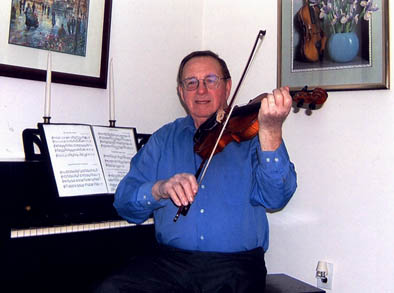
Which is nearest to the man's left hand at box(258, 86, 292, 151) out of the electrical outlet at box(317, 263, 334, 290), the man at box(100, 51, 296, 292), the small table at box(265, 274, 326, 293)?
the man at box(100, 51, 296, 292)

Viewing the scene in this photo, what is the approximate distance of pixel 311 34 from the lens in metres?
2.18

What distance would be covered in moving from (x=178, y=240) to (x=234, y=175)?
330mm

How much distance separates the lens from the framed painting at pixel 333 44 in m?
1.96

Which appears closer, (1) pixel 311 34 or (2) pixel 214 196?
(2) pixel 214 196

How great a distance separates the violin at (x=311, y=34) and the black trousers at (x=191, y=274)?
1.00 metres

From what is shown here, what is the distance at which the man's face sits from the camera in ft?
6.49

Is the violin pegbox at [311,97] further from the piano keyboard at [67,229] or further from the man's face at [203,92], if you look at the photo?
the piano keyboard at [67,229]

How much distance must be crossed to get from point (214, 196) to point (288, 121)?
701 mm

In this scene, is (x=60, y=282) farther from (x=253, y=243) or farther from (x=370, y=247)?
(x=370, y=247)

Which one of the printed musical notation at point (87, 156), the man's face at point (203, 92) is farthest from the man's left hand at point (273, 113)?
the printed musical notation at point (87, 156)

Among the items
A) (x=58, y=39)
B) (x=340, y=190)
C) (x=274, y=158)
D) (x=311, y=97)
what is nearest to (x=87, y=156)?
(x=58, y=39)

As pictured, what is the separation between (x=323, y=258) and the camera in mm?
2129

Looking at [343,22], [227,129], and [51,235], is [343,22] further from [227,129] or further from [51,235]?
[51,235]

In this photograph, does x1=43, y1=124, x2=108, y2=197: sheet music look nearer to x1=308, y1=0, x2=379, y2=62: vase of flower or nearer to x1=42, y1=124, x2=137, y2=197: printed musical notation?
x1=42, y1=124, x2=137, y2=197: printed musical notation
